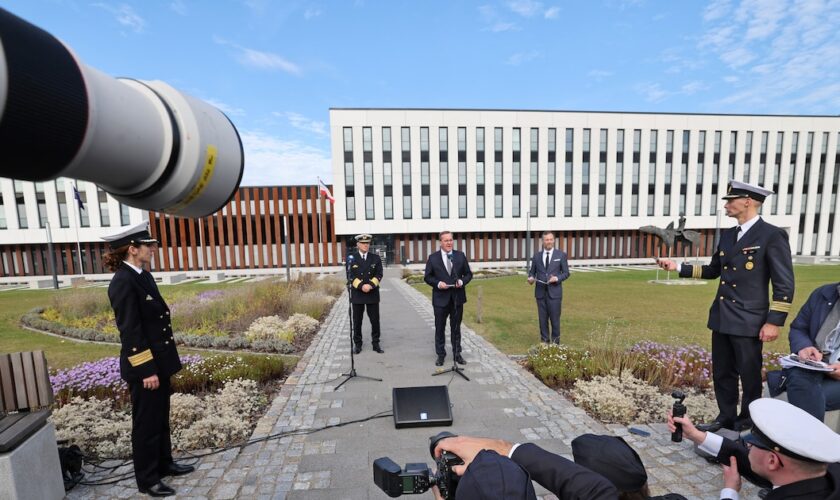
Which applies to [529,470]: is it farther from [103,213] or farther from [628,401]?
[103,213]

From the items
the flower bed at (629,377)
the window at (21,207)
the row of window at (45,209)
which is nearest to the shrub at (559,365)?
the flower bed at (629,377)

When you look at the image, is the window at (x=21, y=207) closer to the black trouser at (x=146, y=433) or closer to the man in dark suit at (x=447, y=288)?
the man in dark suit at (x=447, y=288)

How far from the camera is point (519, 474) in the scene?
4.69ft

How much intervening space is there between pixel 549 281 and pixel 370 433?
4.41 metres

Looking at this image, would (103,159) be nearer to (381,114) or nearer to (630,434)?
(630,434)

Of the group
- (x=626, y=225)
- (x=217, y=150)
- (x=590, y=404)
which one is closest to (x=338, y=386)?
(x=590, y=404)

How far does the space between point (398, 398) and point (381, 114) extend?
30.5 m

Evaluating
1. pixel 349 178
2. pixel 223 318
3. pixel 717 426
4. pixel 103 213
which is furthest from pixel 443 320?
pixel 103 213

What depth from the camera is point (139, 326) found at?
10.2 ft

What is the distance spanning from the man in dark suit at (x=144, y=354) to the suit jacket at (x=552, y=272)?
596cm

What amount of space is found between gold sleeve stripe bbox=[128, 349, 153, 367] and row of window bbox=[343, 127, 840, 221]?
1155 inches

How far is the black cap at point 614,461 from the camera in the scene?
167cm

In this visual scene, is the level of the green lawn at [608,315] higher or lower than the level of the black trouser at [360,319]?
lower

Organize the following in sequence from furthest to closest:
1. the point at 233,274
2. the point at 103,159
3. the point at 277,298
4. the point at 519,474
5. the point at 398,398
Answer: the point at 233,274 → the point at 277,298 → the point at 398,398 → the point at 519,474 → the point at 103,159
